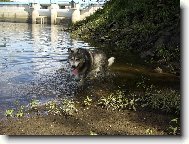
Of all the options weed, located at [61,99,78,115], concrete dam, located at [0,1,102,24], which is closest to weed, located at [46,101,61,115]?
weed, located at [61,99,78,115]

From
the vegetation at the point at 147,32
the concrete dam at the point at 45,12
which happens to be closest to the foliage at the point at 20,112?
the vegetation at the point at 147,32

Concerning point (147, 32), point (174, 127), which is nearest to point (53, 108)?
point (174, 127)

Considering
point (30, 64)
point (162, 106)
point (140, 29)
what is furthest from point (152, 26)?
point (162, 106)

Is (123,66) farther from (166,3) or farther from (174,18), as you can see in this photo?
(166,3)

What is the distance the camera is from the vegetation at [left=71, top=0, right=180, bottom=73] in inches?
636

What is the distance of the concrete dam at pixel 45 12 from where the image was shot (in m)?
69.5

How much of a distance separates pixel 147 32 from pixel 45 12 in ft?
195

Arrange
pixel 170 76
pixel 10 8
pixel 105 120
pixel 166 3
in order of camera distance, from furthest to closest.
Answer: pixel 10 8 < pixel 166 3 < pixel 170 76 < pixel 105 120

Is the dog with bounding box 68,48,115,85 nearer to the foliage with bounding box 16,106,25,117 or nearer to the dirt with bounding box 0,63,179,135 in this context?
the dirt with bounding box 0,63,179,135

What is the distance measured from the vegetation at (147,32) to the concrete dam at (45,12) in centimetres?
3955

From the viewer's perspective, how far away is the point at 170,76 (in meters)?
12.3

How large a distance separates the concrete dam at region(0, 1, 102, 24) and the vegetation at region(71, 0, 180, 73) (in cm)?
3955

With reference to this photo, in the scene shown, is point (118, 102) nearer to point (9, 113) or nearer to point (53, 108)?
point (53, 108)

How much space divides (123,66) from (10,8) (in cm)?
7768
